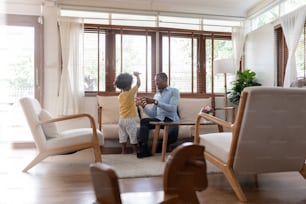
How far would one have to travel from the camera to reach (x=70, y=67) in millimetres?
4012

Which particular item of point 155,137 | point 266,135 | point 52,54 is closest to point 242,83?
point 155,137

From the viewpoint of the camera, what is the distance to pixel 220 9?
4598mm

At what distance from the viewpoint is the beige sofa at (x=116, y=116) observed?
3.36 m

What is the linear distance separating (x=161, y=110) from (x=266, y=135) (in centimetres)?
162

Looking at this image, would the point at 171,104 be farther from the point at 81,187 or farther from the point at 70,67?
the point at 70,67

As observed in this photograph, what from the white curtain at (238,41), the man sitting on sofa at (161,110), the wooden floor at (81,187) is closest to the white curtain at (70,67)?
the man sitting on sofa at (161,110)

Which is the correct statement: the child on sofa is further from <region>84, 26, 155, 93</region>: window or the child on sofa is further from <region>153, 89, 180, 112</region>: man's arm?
<region>84, 26, 155, 93</region>: window

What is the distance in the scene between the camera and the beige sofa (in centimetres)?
336

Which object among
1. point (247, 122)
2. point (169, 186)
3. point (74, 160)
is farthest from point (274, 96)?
point (74, 160)

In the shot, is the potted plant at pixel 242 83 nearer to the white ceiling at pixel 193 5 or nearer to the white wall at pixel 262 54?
the white wall at pixel 262 54

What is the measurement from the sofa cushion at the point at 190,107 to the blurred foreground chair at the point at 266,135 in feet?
6.71

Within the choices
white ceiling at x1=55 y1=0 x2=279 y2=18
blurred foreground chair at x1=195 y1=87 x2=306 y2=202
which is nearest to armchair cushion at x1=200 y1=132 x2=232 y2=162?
blurred foreground chair at x1=195 y1=87 x2=306 y2=202

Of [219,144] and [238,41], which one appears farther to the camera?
[238,41]

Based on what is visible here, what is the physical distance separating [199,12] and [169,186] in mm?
4415
